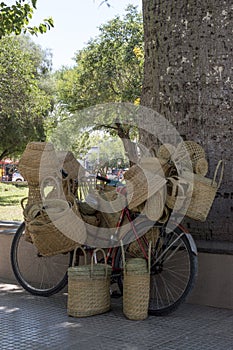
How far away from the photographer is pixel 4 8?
11.1m

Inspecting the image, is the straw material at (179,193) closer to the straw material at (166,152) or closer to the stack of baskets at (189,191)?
the stack of baskets at (189,191)

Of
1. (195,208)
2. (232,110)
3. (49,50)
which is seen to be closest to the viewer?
(195,208)

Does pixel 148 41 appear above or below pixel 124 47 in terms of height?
below

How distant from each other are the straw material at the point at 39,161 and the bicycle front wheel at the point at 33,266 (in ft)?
2.49

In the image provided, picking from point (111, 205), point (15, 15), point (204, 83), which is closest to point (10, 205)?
point (15, 15)

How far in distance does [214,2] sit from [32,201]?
2673 mm

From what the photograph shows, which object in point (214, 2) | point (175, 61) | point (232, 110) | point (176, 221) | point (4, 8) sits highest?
point (4, 8)

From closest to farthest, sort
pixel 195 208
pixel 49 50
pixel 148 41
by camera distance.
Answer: pixel 195 208 → pixel 148 41 → pixel 49 50

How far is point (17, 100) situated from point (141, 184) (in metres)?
26.3

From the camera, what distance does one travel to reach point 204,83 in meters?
6.49

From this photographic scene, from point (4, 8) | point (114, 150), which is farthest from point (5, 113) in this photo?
point (114, 150)

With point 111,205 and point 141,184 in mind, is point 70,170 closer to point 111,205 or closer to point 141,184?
point 111,205

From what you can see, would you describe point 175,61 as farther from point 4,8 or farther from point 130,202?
point 4,8

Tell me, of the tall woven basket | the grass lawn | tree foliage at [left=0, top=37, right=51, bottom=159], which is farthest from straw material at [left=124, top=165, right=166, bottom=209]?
tree foliage at [left=0, top=37, right=51, bottom=159]
